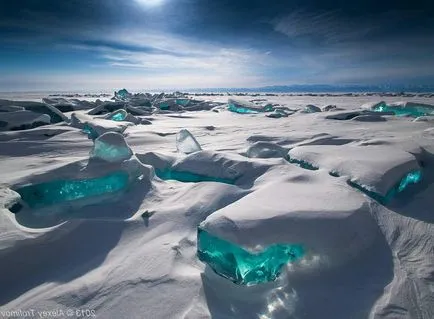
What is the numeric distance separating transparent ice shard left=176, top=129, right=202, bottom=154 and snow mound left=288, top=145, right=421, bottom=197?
3.90 feet

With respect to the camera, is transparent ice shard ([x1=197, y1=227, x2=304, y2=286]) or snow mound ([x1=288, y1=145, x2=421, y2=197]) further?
snow mound ([x1=288, y1=145, x2=421, y2=197])

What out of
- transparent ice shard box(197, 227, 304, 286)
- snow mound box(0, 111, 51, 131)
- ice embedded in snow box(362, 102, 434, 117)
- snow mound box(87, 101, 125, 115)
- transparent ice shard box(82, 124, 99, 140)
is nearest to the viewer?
transparent ice shard box(197, 227, 304, 286)

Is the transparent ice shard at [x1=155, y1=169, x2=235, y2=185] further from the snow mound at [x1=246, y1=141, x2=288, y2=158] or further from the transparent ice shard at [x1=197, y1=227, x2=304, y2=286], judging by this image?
the transparent ice shard at [x1=197, y1=227, x2=304, y2=286]

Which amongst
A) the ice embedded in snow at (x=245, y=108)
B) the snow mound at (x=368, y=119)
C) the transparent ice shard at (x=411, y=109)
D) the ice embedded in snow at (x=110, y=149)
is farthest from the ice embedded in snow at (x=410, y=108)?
the ice embedded in snow at (x=110, y=149)

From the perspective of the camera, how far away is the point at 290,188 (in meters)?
1.93

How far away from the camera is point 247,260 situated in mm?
1309

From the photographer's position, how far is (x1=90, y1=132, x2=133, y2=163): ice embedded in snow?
2621 mm

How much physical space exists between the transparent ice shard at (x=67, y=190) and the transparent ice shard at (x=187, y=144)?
116cm

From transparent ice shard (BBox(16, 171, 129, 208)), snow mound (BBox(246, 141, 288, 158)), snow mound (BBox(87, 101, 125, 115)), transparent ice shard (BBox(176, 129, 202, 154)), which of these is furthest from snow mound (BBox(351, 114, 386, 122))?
snow mound (BBox(87, 101, 125, 115))

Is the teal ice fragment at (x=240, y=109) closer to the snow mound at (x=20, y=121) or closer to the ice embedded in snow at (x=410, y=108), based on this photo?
the ice embedded in snow at (x=410, y=108)

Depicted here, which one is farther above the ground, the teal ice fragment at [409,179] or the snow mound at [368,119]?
the snow mound at [368,119]

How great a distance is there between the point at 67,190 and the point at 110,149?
1.95ft

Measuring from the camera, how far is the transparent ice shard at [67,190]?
2148mm

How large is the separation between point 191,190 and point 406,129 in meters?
4.56
